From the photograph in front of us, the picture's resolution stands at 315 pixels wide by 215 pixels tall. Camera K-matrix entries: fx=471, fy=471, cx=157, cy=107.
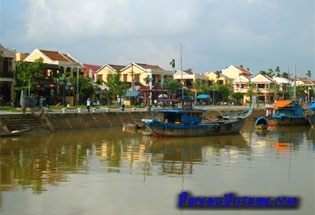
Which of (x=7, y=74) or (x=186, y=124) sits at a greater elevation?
(x=7, y=74)

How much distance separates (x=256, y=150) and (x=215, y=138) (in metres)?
6.45

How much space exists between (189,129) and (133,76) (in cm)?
3763

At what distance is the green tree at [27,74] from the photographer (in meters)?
46.3

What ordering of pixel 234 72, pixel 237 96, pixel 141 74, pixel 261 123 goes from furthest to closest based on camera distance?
pixel 234 72, pixel 237 96, pixel 141 74, pixel 261 123

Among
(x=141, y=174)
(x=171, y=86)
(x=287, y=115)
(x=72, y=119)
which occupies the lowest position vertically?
(x=141, y=174)

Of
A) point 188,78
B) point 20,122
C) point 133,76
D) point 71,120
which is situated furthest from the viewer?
point 188,78

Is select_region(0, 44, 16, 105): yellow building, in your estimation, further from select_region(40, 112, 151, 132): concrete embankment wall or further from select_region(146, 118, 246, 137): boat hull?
select_region(146, 118, 246, 137): boat hull

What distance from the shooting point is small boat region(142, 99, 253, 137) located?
101ft

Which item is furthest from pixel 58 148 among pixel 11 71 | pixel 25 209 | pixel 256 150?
pixel 11 71

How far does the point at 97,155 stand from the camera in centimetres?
2281

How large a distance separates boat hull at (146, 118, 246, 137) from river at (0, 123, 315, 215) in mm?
1415

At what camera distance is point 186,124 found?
3173 cm

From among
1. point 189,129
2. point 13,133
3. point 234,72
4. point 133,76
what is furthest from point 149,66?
point 13,133

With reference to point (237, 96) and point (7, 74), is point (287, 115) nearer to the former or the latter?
point (7, 74)
